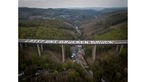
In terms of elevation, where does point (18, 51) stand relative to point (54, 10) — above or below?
below

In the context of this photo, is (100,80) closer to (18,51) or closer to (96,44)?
(96,44)

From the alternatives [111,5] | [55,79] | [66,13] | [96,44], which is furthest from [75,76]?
→ [111,5]

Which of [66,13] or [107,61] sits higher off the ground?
[66,13]

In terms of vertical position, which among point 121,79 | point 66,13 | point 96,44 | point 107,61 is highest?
point 66,13

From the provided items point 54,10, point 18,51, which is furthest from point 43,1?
point 18,51

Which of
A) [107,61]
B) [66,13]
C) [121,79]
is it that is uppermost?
[66,13]

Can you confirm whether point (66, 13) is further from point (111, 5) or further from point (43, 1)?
point (111, 5)
